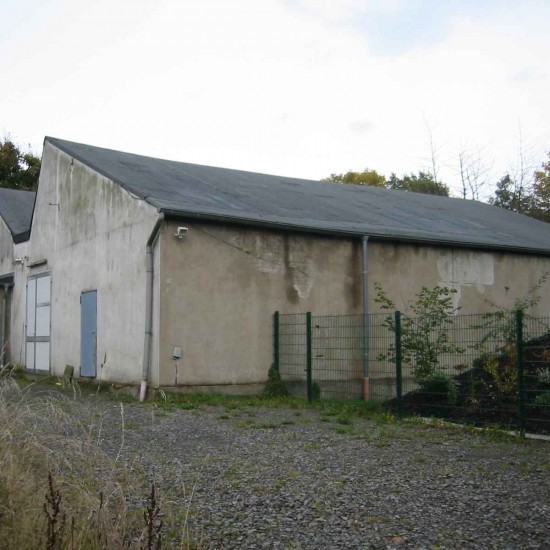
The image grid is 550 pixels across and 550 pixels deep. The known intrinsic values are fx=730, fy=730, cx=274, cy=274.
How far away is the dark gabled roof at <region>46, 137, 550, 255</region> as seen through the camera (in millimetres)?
13195

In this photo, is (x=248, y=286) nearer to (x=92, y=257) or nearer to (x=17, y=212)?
(x=92, y=257)

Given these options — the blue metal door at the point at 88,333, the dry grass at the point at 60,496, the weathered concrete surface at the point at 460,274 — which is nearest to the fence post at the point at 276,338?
the weathered concrete surface at the point at 460,274

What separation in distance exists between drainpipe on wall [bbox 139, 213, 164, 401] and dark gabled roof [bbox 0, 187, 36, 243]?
25.6 ft

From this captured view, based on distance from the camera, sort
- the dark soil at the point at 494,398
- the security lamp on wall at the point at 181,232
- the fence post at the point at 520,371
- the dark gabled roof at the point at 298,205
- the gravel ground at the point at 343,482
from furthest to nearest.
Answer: the dark gabled roof at the point at 298,205, the security lamp on wall at the point at 181,232, the dark soil at the point at 494,398, the fence post at the point at 520,371, the gravel ground at the point at 343,482

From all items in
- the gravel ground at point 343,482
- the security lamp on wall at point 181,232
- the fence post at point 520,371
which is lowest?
the gravel ground at point 343,482

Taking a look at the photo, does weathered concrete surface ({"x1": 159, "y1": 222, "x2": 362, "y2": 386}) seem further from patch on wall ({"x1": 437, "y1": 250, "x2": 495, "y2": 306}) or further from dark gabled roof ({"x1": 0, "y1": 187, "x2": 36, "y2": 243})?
dark gabled roof ({"x1": 0, "y1": 187, "x2": 36, "y2": 243})

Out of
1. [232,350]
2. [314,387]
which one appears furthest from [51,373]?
[314,387]

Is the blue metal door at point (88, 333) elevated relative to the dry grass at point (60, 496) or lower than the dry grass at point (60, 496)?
elevated

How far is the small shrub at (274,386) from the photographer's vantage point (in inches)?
500

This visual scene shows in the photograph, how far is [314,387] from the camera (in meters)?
12.8

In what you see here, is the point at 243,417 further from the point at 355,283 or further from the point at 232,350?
the point at 355,283

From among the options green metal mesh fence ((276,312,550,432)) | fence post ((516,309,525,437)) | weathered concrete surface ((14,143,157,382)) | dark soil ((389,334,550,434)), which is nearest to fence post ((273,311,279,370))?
green metal mesh fence ((276,312,550,432))

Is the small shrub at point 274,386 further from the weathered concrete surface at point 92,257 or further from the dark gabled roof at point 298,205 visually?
the dark gabled roof at point 298,205

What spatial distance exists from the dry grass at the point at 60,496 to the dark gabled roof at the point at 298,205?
6.98m
